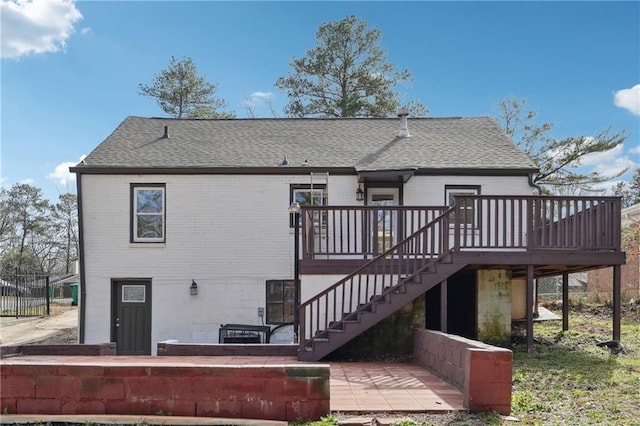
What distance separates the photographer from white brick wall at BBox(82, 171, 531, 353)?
11.9 meters

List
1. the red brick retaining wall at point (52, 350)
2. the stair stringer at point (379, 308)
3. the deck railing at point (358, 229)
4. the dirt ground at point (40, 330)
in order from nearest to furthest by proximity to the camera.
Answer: the stair stringer at point (379, 308) < the red brick retaining wall at point (52, 350) < the deck railing at point (358, 229) < the dirt ground at point (40, 330)

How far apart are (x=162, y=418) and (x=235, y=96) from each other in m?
23.4

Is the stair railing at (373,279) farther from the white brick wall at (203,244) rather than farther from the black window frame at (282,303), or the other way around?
the white brick wall at (203,244)

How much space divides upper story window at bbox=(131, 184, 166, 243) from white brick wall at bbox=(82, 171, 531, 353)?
0.15m

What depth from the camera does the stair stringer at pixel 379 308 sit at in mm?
8523

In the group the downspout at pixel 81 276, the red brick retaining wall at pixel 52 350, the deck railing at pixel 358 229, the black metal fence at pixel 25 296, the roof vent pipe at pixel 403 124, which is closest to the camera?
the red brick retaining wall at pixel 52 350

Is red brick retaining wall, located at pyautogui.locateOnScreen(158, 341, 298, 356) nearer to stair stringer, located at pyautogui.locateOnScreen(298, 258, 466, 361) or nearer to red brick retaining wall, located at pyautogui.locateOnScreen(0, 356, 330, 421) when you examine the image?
stair stringer, located at pyautogui.locateOnScreen(298, 258, 466, 361)

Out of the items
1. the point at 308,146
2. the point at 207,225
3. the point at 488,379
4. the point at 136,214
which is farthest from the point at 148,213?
the point at 488,379

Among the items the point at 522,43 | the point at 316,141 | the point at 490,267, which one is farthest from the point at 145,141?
the point at 522,43

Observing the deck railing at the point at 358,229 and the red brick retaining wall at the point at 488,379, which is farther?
the deck railing at the point at 358,229

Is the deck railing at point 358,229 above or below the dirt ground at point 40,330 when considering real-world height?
above

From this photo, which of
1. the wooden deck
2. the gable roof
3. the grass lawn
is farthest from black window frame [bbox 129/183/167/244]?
the grass lawn

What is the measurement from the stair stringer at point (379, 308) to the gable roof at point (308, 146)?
3.38 meters

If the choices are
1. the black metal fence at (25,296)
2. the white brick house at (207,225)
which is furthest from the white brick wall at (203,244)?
the black metal fence at (25,296)
